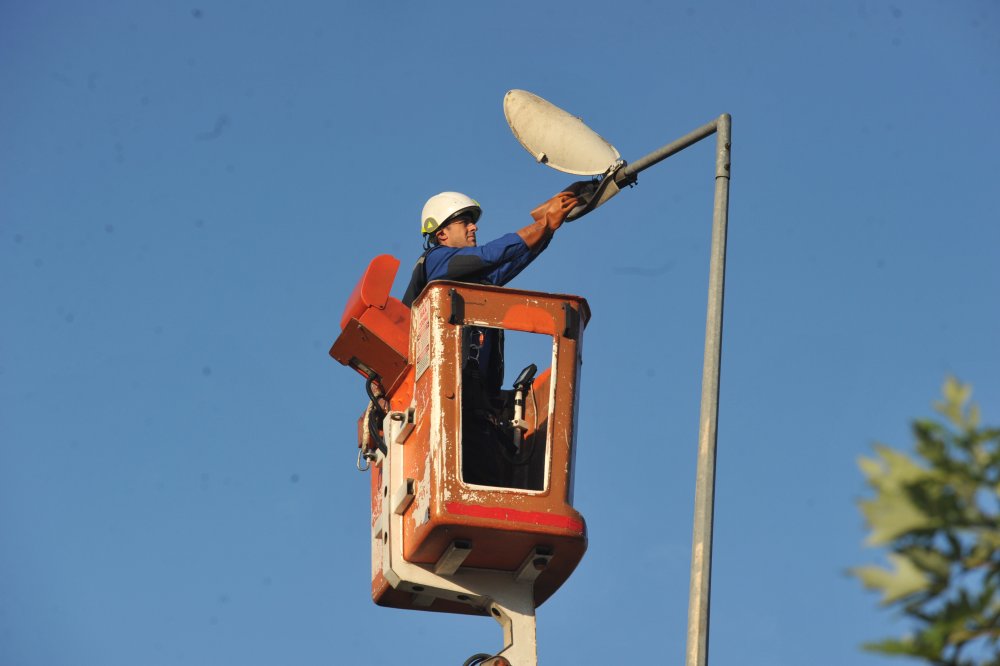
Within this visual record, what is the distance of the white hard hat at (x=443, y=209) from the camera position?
14.1 m

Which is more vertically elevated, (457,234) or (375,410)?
(457,234)

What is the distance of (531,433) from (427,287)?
4.76 feet

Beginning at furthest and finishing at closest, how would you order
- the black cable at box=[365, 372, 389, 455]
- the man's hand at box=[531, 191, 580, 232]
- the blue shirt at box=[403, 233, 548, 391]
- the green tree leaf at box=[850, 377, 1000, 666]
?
the black cable at box=[365, 372, 389, 455], the man's hand at box=[531, 191, 580, 232], the blue shirt at box=[403, 233, 548, 391], the green tree leaf at box=[850, 377, 1000, 666]

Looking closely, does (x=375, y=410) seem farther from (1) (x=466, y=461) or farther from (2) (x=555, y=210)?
(2) (x=555, y=210)

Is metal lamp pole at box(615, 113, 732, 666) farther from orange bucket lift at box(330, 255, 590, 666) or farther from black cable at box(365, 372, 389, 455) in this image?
black cable at box(365, 372, 389, 455)

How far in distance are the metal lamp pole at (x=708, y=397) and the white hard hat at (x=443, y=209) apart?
7.13 ft

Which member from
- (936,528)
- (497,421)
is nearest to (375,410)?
(497,421)

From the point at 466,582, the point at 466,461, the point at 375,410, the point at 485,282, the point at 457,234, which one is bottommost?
the point at 466,582

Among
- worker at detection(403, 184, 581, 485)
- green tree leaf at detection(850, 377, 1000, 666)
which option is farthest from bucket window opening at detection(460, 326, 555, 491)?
green tree leaf at detection(850, 377, 1000, 666)

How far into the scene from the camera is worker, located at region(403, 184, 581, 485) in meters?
12.2

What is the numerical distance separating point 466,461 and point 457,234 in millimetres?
2627

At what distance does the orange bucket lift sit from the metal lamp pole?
1549 mm

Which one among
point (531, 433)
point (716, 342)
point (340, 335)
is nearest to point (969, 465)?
point (716, 342)

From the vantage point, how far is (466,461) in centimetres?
1219
